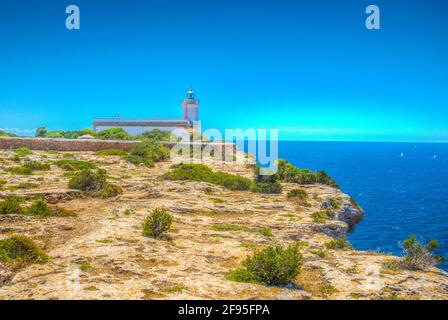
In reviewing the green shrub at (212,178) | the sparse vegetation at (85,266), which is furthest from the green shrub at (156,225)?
the green shrub at (212,178)

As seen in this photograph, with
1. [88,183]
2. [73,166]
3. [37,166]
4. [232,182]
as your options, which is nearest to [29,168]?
[37,166]

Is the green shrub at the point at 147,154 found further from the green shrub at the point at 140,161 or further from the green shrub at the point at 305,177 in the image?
the green shrub at the point at 305,177

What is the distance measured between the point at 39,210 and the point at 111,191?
457 cm

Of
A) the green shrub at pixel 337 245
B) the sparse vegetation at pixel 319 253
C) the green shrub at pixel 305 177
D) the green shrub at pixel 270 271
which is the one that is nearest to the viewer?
the green shrub at pixel 270 271

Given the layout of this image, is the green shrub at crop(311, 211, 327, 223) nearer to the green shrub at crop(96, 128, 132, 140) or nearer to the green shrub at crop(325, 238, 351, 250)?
the green shrub at crop(325, 238, 351, 250)

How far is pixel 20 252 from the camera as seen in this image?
948cm

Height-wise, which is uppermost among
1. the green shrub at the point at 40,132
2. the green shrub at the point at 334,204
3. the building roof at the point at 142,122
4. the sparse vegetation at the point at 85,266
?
the building roof at the point at 142,122

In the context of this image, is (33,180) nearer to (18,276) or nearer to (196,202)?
(196,202)

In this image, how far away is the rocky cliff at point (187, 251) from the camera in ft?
26.1

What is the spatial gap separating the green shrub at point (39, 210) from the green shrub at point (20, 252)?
4190mm

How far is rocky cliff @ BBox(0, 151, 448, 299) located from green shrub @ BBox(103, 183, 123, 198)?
381mm
